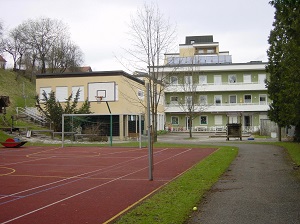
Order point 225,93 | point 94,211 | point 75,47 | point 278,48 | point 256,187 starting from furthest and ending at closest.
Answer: point 75,47 → point 225,93 → point 278,48 → point 256,187 → point 94,211

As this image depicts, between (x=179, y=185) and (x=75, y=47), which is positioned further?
(x=75, y=47)

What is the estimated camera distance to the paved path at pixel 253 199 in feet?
24.3

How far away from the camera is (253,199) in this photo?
9203 mm

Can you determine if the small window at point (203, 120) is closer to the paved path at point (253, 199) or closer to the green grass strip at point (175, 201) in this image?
the paved path at point (253, 199)

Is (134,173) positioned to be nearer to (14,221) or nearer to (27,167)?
(27,167)

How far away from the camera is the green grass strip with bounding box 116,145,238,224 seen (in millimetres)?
7254

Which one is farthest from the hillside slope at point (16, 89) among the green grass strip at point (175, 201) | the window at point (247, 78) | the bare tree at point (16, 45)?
the green grass strip at point (175, 201)

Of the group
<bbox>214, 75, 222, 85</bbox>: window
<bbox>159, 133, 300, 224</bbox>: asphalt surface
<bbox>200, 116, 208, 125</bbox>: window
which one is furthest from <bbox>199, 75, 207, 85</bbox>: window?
<bbox>159, 133, 300, 224</bbox>: asphalt surface

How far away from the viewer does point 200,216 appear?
757 centimetres

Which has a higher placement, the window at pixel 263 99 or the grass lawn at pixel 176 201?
the window at pixel 263 99

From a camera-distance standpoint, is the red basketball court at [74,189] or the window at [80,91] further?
the window at [80,91]

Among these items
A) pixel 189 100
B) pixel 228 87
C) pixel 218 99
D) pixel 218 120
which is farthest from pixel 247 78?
pixel 189 100

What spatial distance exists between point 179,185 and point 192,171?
3.28 metres

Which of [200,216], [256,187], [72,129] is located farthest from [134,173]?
[72,129]
